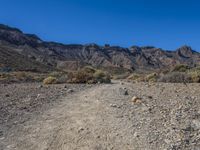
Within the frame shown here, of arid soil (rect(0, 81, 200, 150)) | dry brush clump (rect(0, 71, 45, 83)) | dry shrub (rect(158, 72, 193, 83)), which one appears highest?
dry shrub (rect(158, 72, 193, 83))

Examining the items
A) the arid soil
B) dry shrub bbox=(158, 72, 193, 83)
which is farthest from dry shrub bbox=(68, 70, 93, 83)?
the arid soil

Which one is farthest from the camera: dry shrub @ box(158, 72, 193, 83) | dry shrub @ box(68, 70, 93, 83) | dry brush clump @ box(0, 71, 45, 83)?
dry brush clump @ box(0, 71, 45, 83)

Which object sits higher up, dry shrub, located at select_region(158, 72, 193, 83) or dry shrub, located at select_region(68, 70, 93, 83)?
dry shrub, located at select_region(158, 72, 193, 83)

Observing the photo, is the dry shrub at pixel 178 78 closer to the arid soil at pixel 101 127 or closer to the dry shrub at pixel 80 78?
the dry shrub at pixel 80 78

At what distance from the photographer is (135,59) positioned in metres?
189

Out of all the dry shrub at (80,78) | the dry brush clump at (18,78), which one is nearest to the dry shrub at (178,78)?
the dry shrub at (80,78)

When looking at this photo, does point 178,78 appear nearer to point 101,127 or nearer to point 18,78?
point 18,78

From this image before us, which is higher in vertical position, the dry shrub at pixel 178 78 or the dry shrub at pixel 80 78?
the dry shrub at pixel 178 78

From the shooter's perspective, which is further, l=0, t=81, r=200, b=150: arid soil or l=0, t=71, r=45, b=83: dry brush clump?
l=0, t=71, r=45, b=83: dry brush clump

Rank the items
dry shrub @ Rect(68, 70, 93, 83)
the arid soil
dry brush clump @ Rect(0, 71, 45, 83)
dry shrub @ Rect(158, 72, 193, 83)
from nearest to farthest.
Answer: the arid soil
dry shrub @ Rect(158, 72, 193, 83)
dry shrub @ Rect(68, 70, 93, 83)
dry brush clump @ Rect(0, 71, 45, 83)

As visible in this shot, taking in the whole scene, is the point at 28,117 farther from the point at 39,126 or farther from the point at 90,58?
the point at 90,58

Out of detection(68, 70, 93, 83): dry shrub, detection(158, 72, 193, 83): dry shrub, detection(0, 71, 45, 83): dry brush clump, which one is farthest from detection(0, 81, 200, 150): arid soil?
detection(0, 71, 45, 83): dry brush clump

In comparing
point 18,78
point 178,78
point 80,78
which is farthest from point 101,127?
point 18,78

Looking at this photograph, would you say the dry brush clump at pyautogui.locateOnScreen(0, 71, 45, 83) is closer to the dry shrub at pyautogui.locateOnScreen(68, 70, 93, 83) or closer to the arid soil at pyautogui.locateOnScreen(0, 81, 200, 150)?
the dry shrub at pyautogui.locateOnScreen(68, 70, 93, 83)
